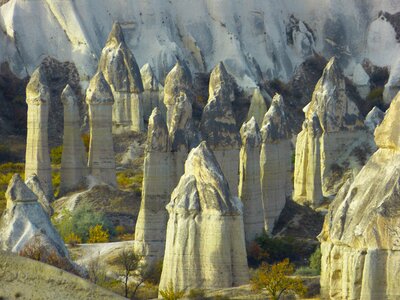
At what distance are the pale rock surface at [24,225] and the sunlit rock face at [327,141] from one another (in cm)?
1862

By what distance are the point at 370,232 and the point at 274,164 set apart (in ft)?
66.8

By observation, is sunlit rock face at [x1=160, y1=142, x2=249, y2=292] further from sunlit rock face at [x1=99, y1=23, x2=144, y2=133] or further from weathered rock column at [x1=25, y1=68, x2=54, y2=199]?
sunlit rock face at [x1=99, y1=23, x2=144, y2=133]

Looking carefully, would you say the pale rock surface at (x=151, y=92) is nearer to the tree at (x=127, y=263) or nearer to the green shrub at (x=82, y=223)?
the green shrub at (x=82, y=223)

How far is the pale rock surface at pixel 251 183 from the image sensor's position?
4400 centimetres

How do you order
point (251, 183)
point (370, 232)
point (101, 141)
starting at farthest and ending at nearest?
point (101, 141), point (251, 183), point (370, 232)

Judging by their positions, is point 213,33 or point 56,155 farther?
point 213,33

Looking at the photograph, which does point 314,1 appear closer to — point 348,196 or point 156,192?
point 156,192

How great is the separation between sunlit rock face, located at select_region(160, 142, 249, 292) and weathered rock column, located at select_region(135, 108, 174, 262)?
585cm

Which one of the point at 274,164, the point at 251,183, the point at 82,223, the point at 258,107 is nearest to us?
the point at 251,183

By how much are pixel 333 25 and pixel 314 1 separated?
147 cm

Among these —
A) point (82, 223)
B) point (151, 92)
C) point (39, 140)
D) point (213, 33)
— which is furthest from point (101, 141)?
point (213, 33)

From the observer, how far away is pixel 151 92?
2621 inches

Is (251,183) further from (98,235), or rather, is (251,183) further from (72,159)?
(72,159)

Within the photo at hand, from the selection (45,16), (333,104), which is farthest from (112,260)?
(45,16)
